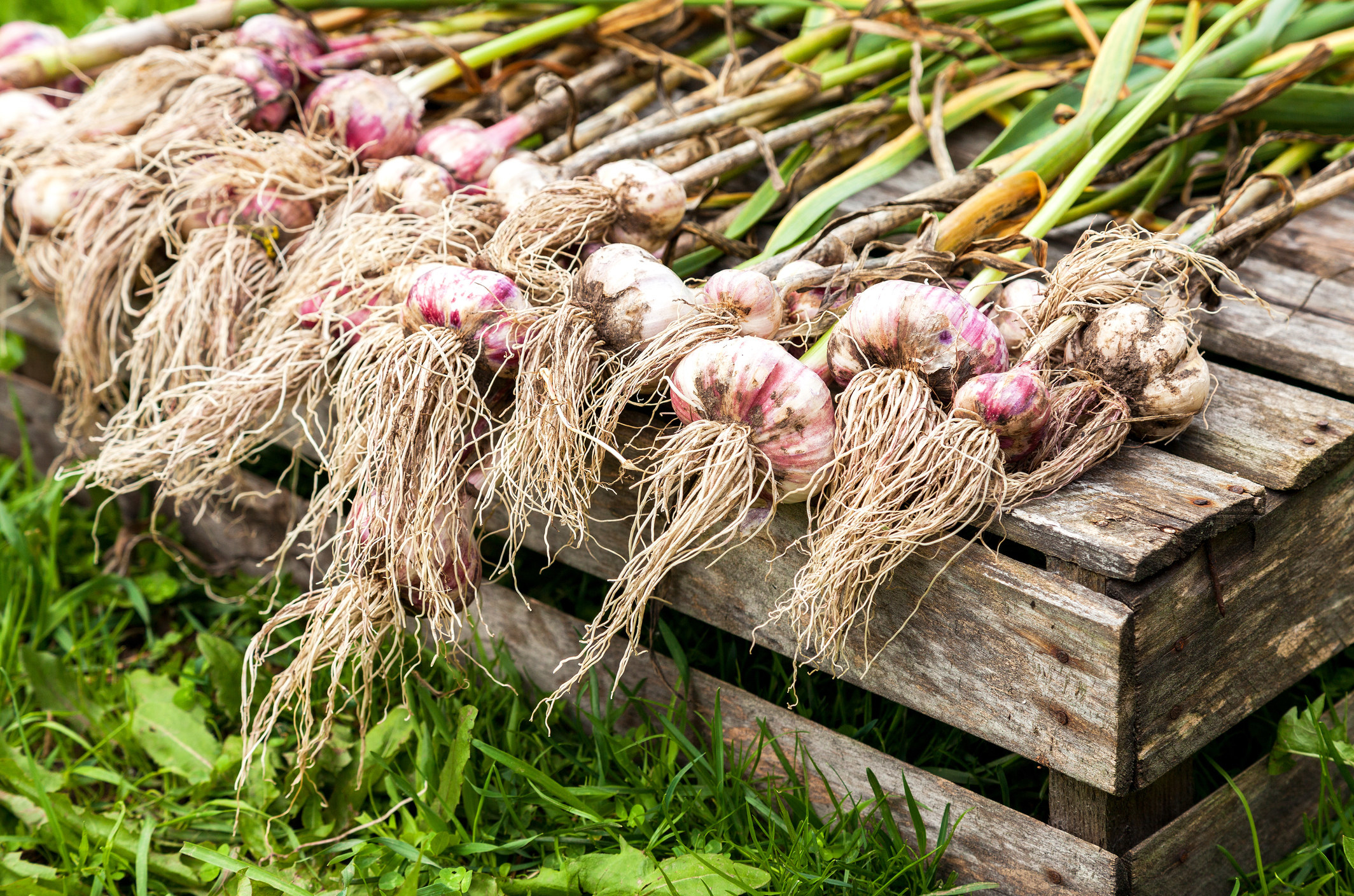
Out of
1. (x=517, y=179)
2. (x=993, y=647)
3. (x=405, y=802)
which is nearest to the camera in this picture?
(x=993, y=647)

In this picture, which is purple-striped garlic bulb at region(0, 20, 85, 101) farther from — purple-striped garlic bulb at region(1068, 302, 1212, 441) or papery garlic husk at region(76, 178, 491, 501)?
purple-striped garlic bulb at region(1068, 302, 1212, 441)

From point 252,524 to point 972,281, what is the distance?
1.53 metres

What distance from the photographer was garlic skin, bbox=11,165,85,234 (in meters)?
2.09

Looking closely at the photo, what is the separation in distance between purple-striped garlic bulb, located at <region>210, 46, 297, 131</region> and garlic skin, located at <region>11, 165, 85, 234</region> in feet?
1.11

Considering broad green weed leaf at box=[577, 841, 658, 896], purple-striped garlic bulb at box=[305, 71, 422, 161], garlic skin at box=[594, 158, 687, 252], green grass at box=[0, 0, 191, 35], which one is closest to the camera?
broad green weed leaf at box=[577, 841, 658, 896]

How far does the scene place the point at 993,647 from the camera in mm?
1304

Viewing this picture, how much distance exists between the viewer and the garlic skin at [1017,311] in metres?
1.45

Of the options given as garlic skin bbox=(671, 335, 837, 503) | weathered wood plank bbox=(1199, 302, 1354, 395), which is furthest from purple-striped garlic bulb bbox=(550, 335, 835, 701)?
weathered wood plank bbox=(1199, 302, 1354, 395)

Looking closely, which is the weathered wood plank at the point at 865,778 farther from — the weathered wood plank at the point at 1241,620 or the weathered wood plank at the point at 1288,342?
the weathered wood plank at the point at 1288,342

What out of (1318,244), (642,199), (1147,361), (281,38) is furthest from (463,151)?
(1318,244)

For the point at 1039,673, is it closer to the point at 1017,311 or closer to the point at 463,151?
the point at 1017,311

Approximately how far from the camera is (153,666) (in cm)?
216

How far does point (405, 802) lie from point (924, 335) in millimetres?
1009

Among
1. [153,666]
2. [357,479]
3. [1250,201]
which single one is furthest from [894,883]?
[153,666]
